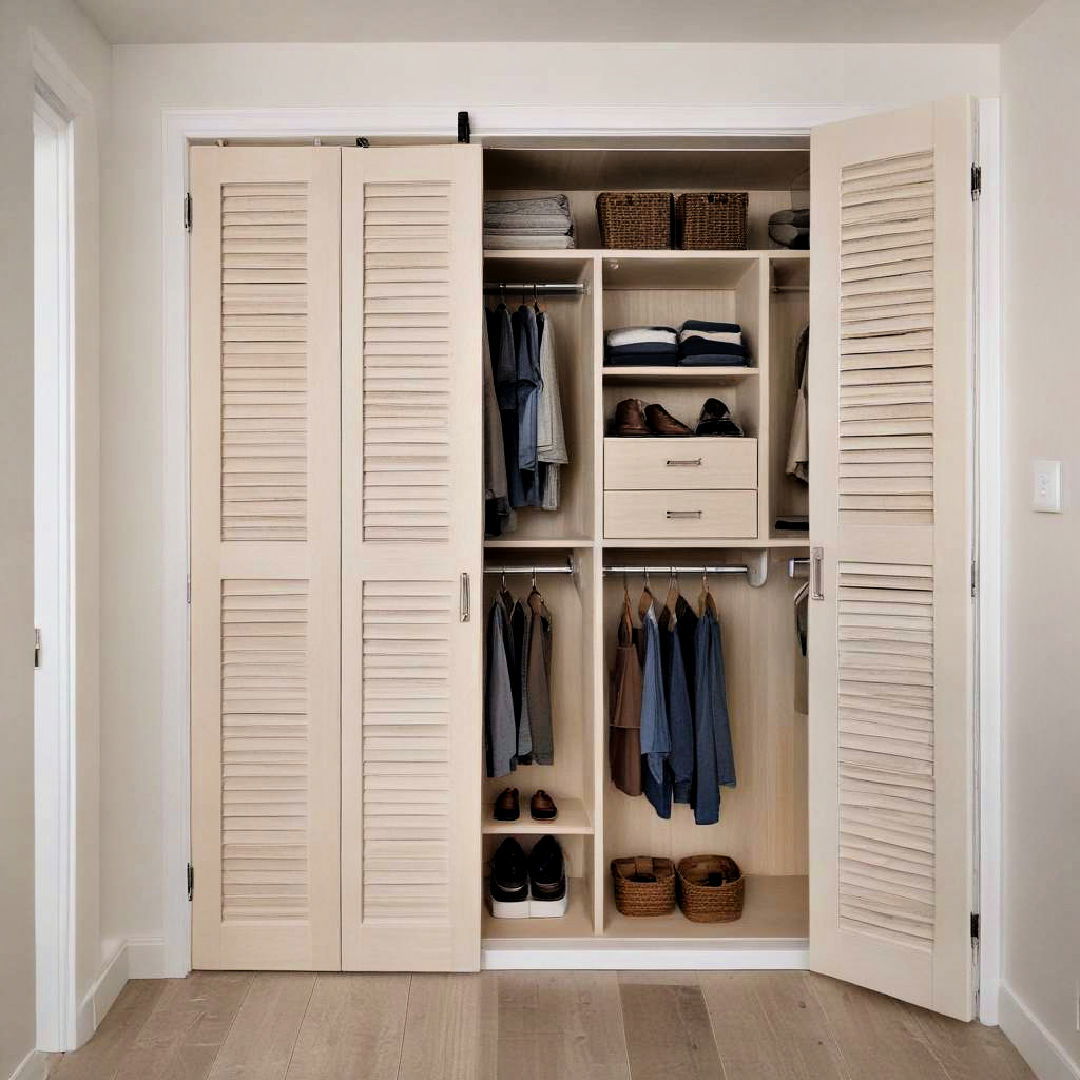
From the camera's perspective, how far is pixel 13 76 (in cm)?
208

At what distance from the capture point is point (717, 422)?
2973mm

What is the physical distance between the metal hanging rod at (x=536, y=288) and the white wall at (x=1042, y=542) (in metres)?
1.26

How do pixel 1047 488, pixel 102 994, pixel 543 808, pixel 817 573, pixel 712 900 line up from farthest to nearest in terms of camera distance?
pixel 543 808
pixel 712 900
pixel 817 573
pixel 102 994
pixel 1047 488

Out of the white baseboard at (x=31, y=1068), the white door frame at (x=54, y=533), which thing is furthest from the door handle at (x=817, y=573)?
the white baseboard at (x=31, y=1068)

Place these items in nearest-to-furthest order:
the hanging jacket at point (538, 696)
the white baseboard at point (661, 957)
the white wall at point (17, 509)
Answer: the white wall at point (17, 509), the white baseboard at point (661, 957), the hanging jacket at point (538, 696)

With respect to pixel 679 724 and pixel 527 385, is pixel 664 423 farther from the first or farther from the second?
pixel 679 724

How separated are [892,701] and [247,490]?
183 centimetres

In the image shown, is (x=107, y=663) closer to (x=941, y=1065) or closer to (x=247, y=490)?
(x=247, y=490)

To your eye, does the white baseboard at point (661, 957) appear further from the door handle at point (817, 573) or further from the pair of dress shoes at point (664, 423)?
the pair of dress shoes at point (664, 423)

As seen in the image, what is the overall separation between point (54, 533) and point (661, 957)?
1997 mm

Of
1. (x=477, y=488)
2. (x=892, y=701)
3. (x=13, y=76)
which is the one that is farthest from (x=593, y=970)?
(x=13, y=76)

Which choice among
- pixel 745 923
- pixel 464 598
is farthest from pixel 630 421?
pixel 745 923

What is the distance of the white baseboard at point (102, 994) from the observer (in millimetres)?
2424

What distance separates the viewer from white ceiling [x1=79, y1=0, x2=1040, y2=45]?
2.47 m
